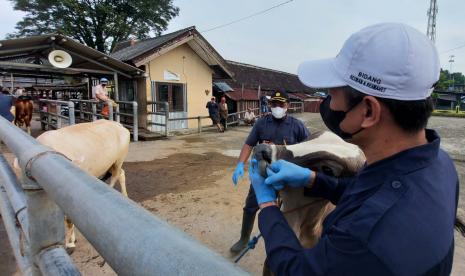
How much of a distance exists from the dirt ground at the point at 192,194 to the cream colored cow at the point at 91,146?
49 cm

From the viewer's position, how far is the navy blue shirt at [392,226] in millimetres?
762

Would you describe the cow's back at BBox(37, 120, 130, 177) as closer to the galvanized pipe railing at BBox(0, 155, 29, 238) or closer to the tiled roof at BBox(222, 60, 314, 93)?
the galvanized pipe railing at BBox(0, 155, 29, 238)

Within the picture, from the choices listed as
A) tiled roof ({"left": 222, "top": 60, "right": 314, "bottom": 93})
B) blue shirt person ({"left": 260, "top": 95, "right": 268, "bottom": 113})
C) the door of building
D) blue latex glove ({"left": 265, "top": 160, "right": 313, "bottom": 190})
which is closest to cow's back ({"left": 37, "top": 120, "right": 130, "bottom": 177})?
blue latex glove ({"left": 265, "top": 160, "right": 313, "bottom": 190})

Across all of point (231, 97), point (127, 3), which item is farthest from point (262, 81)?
point (127, 3)

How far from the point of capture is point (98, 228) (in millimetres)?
607

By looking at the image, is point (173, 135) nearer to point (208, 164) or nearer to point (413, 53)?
point (208, 164)

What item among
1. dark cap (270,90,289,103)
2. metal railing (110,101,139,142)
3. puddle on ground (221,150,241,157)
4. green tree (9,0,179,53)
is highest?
green tree (9,0,179,53)

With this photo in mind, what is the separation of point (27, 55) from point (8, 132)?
32.9ft

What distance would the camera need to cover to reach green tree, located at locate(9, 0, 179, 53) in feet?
75.9

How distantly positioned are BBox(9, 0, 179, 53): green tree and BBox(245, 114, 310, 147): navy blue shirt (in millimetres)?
23327

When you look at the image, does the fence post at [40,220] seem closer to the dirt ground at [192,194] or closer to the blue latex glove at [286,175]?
the blue latex glove at [286,175]

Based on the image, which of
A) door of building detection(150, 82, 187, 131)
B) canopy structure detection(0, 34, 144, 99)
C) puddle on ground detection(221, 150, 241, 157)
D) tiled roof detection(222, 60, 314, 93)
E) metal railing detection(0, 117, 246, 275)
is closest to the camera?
metal railing detection(0, 117, 246, 275)

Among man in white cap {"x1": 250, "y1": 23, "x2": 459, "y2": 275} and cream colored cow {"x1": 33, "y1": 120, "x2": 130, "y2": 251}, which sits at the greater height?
man in white cap {"x1": 250, "y1": 23, "x2": 459, "y2": 275}

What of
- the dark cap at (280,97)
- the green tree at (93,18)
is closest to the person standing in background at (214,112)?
the dark cap at (280,97)
